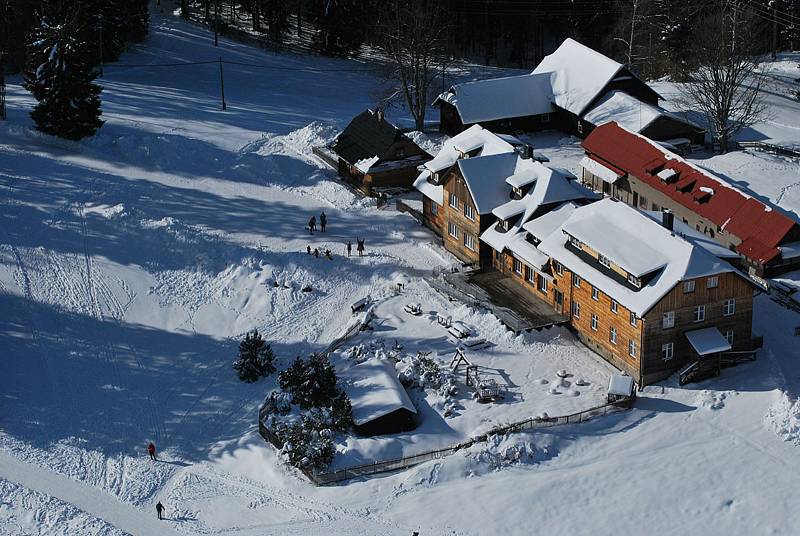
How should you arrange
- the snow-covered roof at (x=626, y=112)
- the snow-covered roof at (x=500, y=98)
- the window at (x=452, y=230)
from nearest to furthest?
the window at (x=452, y=230) → the snow-covered roof at (x=626, y=112) → the snow-covered roof at (x=500, y=98)

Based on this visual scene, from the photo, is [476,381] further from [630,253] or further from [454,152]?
[454,152]

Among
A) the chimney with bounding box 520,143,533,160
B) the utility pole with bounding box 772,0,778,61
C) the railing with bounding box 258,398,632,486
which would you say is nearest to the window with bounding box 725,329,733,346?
the railing with bounding box 258,398,632,486

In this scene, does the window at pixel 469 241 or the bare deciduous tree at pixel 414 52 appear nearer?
the window at pixel 469 241

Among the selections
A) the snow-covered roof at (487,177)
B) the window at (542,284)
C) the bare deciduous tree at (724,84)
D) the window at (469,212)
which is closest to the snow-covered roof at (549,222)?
the window at (542,284)

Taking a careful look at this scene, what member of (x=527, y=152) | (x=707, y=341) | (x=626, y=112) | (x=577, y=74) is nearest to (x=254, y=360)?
(x=527, y=152)

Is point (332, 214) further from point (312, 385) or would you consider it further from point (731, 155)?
point (731, 155)

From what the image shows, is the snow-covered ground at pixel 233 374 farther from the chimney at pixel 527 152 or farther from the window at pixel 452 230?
the chimney at pixel 527 152
